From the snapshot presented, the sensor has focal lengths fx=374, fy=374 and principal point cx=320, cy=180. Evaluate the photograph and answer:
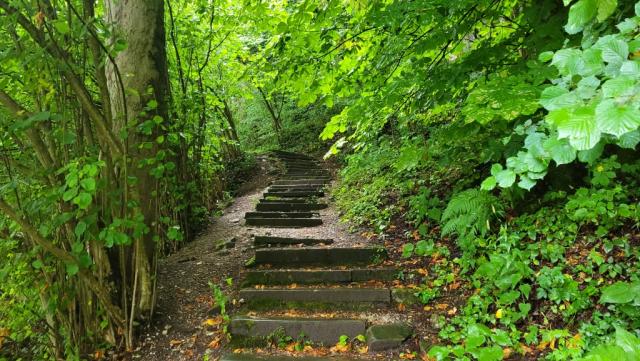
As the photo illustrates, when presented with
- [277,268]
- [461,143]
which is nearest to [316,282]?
[277,268]

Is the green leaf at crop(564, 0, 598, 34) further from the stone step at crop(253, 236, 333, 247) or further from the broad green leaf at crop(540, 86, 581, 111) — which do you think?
the stone step at crop(253, 236, 333, 247)

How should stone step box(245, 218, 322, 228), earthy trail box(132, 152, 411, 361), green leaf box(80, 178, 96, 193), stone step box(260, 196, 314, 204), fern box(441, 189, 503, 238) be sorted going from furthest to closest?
stone step box(260, 196, 314, 204)
stone step box(245, 218, 322, 228)
fern box(441, 189, 503, 238)
earthy trail box(132, 152, 411, 361)
green leaf box(80, 178, 96, 193)

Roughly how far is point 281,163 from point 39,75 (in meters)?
10.2

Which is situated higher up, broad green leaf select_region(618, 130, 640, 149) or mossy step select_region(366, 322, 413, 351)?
broad green leaf select_region(618, 130, 640, 149)

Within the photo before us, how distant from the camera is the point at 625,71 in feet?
3.49

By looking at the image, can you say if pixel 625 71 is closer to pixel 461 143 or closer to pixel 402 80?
pixel 402 80

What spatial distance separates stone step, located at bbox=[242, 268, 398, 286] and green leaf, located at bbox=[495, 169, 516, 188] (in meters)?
2.82

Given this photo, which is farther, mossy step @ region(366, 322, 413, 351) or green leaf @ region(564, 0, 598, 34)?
mossy step @ region(366, 322, 413, 351)

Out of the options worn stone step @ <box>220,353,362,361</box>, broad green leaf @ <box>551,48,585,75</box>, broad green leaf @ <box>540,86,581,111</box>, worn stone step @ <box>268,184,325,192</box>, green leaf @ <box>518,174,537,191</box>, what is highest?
broad green leaf @ <box>551,48,585,75</box>

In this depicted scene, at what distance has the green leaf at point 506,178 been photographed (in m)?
1.30

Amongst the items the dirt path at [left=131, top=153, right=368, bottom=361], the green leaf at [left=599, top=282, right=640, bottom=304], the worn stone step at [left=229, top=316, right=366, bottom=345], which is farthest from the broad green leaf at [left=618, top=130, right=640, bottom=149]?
the dirt path at [left=131, top=153, right=368, bottom=361]

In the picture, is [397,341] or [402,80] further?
[402,80]

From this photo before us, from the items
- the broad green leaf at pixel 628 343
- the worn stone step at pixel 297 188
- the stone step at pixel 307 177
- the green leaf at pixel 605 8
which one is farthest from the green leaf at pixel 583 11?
the stone step at pixel 307 177

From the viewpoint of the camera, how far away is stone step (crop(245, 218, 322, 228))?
22.1 feet
